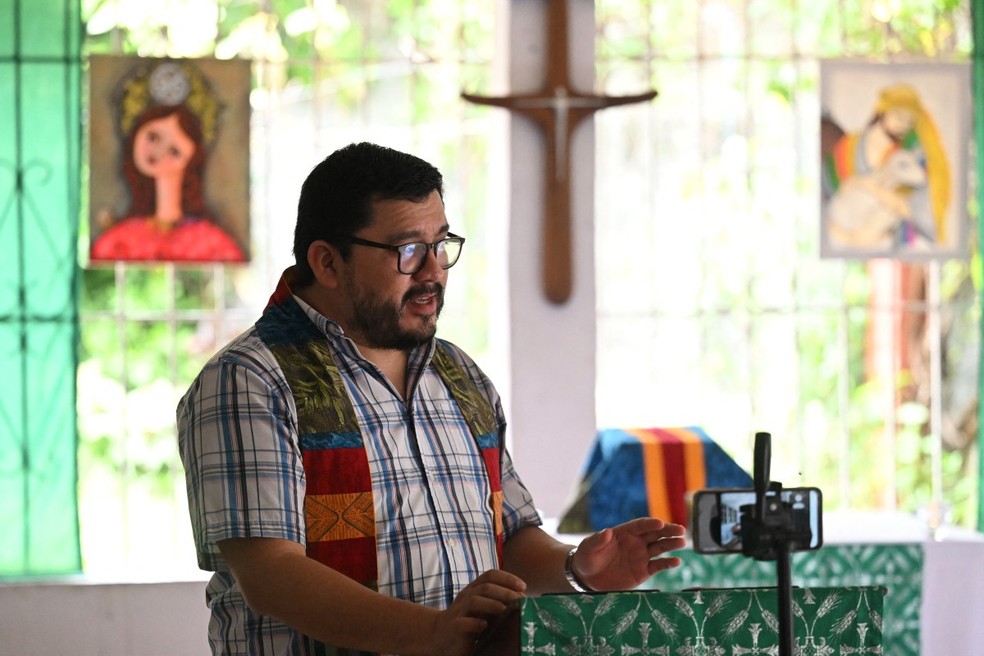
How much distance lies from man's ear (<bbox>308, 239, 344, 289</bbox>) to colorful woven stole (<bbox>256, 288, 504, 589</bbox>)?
0.32 ft

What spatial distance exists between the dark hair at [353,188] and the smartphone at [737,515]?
858mm

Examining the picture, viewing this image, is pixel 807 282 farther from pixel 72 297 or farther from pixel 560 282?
pixel 72 297

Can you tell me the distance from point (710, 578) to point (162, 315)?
217cm

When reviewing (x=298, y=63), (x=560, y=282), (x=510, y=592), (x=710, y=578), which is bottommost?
(x=710, y=578)

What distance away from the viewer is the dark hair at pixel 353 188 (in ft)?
7.14

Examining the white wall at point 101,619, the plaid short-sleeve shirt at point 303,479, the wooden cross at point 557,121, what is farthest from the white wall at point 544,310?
the plaid short-sleeve shirt at point 303,479

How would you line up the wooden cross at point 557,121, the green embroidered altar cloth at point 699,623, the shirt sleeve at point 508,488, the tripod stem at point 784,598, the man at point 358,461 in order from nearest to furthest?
the tripod stem at point 784,598
the green embroidered altar cloth at point 699,623
the man at point 358,461
the shirt sleeve at point 508,488
the wooden cross at point 557,121

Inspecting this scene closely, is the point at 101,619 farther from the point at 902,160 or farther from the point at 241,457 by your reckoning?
the point at 902,160

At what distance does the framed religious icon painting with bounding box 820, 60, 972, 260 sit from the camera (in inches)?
184

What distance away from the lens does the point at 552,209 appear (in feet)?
14.5

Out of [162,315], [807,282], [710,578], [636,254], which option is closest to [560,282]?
[636,254]

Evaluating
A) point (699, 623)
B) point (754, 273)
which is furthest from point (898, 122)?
point (699, 623)

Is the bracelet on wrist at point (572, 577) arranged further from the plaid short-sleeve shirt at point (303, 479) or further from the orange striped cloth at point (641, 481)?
the orange striped cloth at point (641, 481)

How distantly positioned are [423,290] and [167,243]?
238 centimetres
